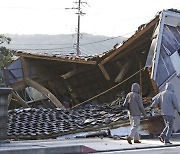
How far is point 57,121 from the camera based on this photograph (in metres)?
16.9

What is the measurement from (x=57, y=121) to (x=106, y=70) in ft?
25.9

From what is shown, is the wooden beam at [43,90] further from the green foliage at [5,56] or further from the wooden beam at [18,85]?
the green foliage at [5,56]

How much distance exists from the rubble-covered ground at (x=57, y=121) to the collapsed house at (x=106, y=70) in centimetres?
199

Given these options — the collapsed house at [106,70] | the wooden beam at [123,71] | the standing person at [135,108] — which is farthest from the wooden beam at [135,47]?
the standing person at [135,108]

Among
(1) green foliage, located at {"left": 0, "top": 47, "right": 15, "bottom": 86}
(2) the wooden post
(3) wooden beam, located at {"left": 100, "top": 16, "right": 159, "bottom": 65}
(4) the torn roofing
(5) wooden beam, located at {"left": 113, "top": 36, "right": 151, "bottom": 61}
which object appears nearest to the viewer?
(3) wooden beam, located at {"left": 100, "top": 16, "right": 159, "bottom": 65}

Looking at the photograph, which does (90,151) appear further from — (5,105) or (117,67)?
(117,67)

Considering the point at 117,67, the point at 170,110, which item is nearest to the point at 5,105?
the point at 170,110

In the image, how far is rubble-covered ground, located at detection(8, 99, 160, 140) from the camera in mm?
15070

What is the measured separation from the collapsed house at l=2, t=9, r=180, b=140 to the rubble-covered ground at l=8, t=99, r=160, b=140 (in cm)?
199

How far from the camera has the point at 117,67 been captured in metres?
24.3

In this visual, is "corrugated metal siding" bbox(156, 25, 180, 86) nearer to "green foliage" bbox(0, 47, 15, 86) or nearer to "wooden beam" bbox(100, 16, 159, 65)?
"wooden beam" bbox(100, 16, 159, 65)

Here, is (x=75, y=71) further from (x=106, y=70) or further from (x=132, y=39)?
(x=132, y=39)

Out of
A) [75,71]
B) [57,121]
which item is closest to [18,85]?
[75,71]

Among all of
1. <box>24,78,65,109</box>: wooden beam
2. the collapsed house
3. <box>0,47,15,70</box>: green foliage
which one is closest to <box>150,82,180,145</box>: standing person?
the collapsed house
